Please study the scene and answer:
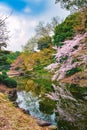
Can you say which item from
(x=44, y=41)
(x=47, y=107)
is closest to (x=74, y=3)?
(x=47, y=107)

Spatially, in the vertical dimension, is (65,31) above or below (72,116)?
above

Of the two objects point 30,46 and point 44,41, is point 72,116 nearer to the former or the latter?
point 44,41

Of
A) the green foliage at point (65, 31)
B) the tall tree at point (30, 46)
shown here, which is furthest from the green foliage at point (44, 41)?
the green foliage at point (65, 31)

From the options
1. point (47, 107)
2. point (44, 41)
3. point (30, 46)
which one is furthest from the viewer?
point (30, 46)

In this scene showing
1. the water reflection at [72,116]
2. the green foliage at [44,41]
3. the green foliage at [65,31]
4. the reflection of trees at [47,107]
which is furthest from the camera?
the green foliage at [44,41]

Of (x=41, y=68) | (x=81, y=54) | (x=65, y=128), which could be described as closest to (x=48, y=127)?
(x=65, y=128)

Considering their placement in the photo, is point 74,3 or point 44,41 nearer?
point 74,3

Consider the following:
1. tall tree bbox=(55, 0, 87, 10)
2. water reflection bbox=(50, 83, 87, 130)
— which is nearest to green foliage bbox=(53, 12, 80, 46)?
tall tree bbox=(55, 0, 87, 10)

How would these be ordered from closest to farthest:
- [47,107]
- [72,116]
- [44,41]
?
1. [72,116]
2. [47,107]
3. [44,41]

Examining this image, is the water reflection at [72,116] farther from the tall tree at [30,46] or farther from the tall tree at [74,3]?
the tall tree at [30,46]

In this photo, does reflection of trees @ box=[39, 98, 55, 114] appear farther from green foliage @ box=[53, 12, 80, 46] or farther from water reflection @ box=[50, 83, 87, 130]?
green foliage @ box=[53, 12, 80, 46]

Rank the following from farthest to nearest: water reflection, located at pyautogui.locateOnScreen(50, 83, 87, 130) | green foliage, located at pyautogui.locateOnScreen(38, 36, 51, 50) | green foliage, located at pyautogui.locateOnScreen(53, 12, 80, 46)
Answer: green foliage, located at pyautogui.locateOnScreen(38, 36, 51, 50) < green foliage, located at pyautogui.locateOnScreen(53, 12, 80, 46) < water reflection, located at pyautogui.locateOnScreen(50, 83, 87, 130)

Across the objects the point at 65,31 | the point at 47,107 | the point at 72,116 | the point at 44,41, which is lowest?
the point at 47,107

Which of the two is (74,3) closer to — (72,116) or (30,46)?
(72,116)
